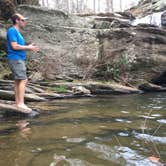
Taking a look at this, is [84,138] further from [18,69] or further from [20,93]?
[18,69]

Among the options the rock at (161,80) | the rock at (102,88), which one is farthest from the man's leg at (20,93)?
the rock at (161,80)

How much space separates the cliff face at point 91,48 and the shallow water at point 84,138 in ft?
19.7

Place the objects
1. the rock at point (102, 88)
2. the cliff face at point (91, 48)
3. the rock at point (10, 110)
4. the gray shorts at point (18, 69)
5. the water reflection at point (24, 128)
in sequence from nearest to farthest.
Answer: the water reflection at point (24, 128)
the rock at point (10, 110)
the gray shorts at point (18, 69)
the rock at point (102, 88)
the cliff face at point (91, 48)

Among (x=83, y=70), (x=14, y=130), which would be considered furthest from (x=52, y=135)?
(x=83, y=70)

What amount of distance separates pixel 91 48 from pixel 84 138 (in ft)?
32.3

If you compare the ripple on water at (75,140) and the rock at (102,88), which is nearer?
the ripple on water at (75,140)

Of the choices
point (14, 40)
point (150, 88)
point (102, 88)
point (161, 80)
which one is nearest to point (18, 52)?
point (14, 40)

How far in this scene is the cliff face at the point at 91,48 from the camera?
46.9 feet

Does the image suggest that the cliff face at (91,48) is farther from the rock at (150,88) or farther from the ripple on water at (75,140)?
the ripple on water at (75,140)

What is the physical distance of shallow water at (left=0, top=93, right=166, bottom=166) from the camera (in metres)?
4.33

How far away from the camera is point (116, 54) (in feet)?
49.0

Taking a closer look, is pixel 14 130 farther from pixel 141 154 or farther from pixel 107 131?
pixel 141 154

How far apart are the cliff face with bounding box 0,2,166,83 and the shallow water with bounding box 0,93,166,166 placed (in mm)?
6010

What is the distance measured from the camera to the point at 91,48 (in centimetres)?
1503
